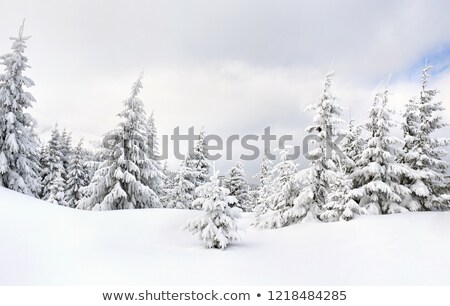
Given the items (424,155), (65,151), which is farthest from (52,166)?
(424,155)

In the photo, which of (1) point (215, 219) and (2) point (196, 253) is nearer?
(2) point (196, 253)

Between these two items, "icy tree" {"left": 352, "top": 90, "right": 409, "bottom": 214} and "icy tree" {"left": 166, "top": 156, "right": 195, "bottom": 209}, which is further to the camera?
"icy tree" {"left": 166, "top": 156, "right": 195, "bottom": 209}

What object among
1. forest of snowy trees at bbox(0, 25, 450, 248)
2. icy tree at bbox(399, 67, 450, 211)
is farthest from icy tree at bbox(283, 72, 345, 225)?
icy tree at bbox(399, 67, 450, 211)

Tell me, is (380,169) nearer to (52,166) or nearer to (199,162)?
(199,162)

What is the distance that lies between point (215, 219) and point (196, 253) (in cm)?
150

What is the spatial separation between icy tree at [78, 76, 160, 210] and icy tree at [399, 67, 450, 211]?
58.6 feet

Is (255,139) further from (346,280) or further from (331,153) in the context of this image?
(346,280)

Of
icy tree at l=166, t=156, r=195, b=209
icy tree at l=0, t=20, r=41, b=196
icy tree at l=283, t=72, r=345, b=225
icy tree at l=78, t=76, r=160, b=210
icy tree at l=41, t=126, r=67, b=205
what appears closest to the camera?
icy tree at l=283, t=72, r=345, b=225

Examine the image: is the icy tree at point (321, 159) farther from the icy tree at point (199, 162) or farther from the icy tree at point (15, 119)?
the icy tree at point (15, 119)

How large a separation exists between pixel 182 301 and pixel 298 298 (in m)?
2.86

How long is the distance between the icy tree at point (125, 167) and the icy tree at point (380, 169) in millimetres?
14826

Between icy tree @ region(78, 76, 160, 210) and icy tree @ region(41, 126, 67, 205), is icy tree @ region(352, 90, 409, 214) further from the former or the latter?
icy tree @ region(41, 126, 67, 205)

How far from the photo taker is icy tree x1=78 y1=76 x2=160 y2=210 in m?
21.3

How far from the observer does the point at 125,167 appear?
862 inches
